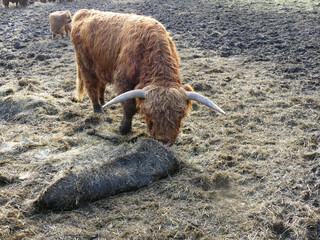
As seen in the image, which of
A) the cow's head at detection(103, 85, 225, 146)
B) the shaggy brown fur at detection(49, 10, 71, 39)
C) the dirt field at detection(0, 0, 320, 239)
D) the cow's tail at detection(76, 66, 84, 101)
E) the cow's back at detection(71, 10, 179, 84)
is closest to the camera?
Answer: the dirt field at detection(0, 0, 320, 239)

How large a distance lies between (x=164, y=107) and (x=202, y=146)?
1.16m

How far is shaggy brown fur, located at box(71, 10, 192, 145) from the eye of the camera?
12.4 ft

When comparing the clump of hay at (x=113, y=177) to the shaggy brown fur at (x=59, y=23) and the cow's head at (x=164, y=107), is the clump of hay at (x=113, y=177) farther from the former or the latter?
the shaggy brown fur at (x=59, y=23)

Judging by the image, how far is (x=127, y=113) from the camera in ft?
14.7

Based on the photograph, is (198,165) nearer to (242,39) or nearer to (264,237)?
(264,237)

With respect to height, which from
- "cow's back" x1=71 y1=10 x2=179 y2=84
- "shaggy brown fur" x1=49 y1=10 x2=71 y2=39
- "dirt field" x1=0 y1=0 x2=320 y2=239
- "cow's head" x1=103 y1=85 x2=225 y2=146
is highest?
"cow's back" x1=71 y1=10 x2=179 y2=84

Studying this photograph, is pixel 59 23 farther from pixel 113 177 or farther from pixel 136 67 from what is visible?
pixel 113 177

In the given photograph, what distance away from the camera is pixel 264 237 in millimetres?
3020

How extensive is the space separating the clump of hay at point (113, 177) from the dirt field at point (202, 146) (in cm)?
10

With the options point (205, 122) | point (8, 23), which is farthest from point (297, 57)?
point (8, 23)

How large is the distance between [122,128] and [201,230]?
215 cm

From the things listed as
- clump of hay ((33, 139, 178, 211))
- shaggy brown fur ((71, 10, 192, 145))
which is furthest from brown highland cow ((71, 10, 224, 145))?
clump of hay ((33, 139, 178, 211))

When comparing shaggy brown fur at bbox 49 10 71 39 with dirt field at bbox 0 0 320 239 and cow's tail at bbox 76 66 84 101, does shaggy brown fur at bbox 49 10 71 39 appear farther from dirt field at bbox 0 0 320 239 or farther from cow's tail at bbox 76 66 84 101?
cow's tail at bbox 76 66 84 101

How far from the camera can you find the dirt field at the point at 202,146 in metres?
3.16
